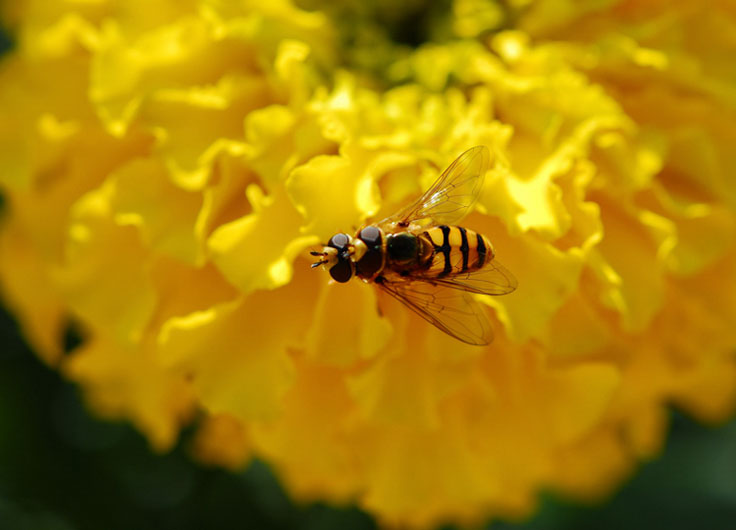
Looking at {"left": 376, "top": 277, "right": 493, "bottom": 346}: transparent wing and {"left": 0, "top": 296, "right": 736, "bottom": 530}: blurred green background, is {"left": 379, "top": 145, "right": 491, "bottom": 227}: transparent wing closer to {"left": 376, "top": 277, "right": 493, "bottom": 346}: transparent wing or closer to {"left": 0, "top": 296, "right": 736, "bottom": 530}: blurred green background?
{"left": 376, "top": 277, "right": 493, "bottom": 346}: transparent wing

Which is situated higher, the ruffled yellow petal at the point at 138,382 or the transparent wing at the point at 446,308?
the transparent wing at the point at 446,308

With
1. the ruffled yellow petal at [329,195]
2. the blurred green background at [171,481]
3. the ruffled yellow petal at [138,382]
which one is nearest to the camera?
the ruffled yellow petal at [329,195]

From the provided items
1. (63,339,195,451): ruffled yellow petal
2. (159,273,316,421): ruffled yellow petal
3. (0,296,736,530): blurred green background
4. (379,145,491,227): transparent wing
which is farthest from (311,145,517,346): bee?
(0,296,736,530): blurred green background

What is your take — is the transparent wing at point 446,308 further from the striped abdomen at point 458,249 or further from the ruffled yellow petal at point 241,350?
the ruffled yellow petal at point 241,350

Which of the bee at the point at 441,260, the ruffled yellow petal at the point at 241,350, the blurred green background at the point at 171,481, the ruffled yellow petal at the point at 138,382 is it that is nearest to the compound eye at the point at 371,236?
the bee at the point at 441,260

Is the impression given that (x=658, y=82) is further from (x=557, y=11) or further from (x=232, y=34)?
(x=232, y=34)

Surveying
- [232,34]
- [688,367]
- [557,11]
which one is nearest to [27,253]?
[232,34]
